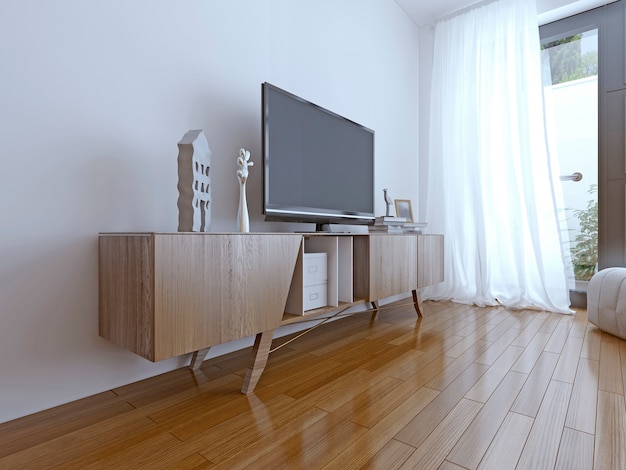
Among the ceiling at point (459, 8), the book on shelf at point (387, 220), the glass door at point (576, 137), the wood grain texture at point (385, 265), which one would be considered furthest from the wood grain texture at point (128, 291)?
the ceiling at point (459, 8)

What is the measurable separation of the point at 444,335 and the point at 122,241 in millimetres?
1663

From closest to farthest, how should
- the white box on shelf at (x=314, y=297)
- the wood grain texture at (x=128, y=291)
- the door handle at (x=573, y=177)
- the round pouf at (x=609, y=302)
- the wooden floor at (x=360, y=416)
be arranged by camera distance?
the wooden floor at (x=360, y=416) → the wood grain texture at (x=128, y=291) → the white box on shelf at (x=314, y=297) → the round pouf at (x=609, y=302) → the door handle at (x=573, y=177)

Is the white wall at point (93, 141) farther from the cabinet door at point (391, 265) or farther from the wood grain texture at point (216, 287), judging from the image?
the cabinet door at point (391, 265)

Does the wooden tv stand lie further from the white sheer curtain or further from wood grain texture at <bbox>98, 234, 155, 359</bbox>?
the white sheer curtain

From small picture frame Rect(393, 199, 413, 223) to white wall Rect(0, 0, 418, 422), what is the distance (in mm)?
1236

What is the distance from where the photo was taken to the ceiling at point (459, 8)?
2650mm

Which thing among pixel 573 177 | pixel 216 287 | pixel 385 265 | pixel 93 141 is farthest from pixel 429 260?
pixel 93 141

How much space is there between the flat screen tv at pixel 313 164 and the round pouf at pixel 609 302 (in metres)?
1.36

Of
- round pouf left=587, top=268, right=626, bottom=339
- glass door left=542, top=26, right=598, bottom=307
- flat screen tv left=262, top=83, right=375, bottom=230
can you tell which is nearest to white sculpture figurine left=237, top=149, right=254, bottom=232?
flat screen tv left=262, top=83, right=375, bottom=230

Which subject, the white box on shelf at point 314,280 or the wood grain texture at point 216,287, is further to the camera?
the white box on shelf at point 314,280

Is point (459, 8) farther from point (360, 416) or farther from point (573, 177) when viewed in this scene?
point (360, 416)

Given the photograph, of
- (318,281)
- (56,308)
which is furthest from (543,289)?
(56,308)

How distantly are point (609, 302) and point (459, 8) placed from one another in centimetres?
255

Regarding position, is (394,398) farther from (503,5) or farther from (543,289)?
(503,5)
